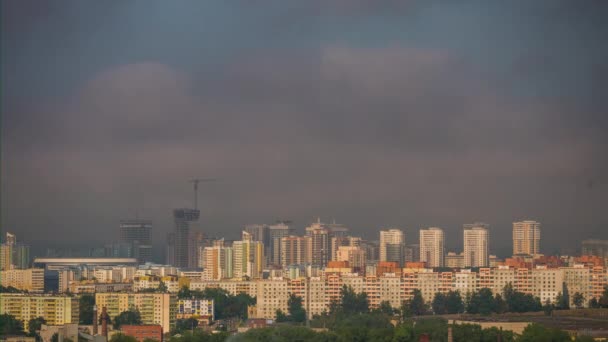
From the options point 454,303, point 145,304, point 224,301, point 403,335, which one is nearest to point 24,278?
point 224,301

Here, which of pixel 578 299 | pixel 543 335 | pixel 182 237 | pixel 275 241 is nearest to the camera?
pixel 543 335

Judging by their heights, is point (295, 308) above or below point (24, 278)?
below

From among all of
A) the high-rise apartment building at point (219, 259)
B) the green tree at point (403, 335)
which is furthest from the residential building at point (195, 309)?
the high-rise apartment building at point (219, 259)

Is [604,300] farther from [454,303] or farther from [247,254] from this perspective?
[247,254]

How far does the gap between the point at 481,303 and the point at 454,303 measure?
2.19 feet

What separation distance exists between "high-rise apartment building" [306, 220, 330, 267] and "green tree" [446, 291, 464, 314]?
10.3 meters

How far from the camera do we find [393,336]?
13336mm

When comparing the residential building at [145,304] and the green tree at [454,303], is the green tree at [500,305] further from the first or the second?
the residential building at [145,304]

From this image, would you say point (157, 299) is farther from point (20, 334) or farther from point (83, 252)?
point (83, 252)

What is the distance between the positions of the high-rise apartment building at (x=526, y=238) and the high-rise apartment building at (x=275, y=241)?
7932 millimetres

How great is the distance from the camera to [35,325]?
1753 centimetres

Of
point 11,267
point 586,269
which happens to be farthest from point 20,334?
point 11,267

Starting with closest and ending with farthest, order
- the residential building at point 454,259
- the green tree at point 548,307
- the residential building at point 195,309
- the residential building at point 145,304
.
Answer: the green tree at point 548,307 → the residential building at point 145,304 → the residential building at point 195,309 → the residential building at point 454,259

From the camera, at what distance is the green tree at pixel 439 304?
21.4 meters
